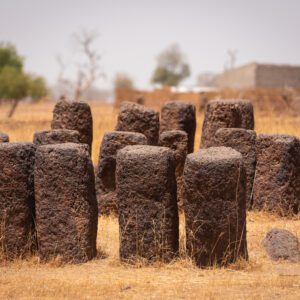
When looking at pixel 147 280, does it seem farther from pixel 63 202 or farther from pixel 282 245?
pixel 282 245

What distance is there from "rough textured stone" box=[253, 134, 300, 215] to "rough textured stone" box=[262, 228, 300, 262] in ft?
6.02

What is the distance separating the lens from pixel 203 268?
722 centimetres

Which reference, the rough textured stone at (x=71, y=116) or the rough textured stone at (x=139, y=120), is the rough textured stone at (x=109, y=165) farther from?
the rough textured stone at (x=71, y=116)

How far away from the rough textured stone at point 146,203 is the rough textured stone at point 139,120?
13.0 feet

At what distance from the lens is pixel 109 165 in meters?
10.1

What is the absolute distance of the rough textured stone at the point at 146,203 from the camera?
7.34m

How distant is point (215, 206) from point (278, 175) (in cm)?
314

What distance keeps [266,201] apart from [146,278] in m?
3.69

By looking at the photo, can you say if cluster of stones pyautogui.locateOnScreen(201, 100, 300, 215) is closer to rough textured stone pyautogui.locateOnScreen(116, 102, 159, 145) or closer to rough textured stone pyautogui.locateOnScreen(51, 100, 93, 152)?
rough textured stone pyautogui.locateOnScreen(116, 102, 159, 145)

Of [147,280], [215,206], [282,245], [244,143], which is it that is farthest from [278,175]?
[147,280]

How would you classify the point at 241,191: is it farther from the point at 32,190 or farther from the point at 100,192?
the point at 100,192

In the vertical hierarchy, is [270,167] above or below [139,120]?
below

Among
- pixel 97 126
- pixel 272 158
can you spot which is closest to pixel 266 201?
pixel 272 158

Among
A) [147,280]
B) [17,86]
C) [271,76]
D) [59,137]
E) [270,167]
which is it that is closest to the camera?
[147,280]
